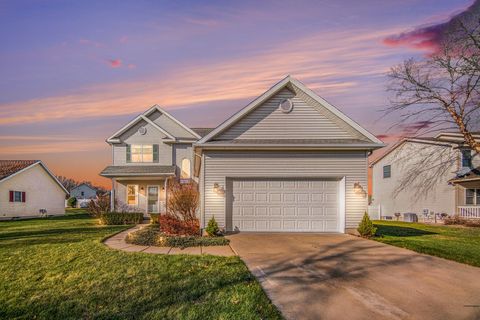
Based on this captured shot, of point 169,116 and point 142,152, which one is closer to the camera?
point 142,152

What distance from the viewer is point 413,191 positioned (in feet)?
87.2

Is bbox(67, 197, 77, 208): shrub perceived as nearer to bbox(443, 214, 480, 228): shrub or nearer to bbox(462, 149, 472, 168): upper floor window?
bbox(443, 214, 480, 228): shrub

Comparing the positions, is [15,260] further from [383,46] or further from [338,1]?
[383,46]

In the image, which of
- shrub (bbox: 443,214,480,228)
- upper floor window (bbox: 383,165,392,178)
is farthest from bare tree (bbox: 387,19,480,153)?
upper floor window (bbox: 383,165,392,178)

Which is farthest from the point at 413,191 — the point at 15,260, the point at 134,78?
the point at 15,260

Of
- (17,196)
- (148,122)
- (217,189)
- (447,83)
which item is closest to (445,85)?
(447,83)

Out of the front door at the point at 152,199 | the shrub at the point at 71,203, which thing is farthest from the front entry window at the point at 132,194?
the shrub at the point at 71,203

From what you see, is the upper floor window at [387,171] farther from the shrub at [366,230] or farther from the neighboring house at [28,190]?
the neighboring house at [28,190]

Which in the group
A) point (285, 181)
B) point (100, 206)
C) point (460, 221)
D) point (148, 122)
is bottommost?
point (460, 221)

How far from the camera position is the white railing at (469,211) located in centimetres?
2172

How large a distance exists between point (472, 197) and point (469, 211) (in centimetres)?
148

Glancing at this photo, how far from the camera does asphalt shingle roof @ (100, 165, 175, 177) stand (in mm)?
21953

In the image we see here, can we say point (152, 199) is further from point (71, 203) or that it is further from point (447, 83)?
point (71, 203)

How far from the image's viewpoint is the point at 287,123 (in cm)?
1333
